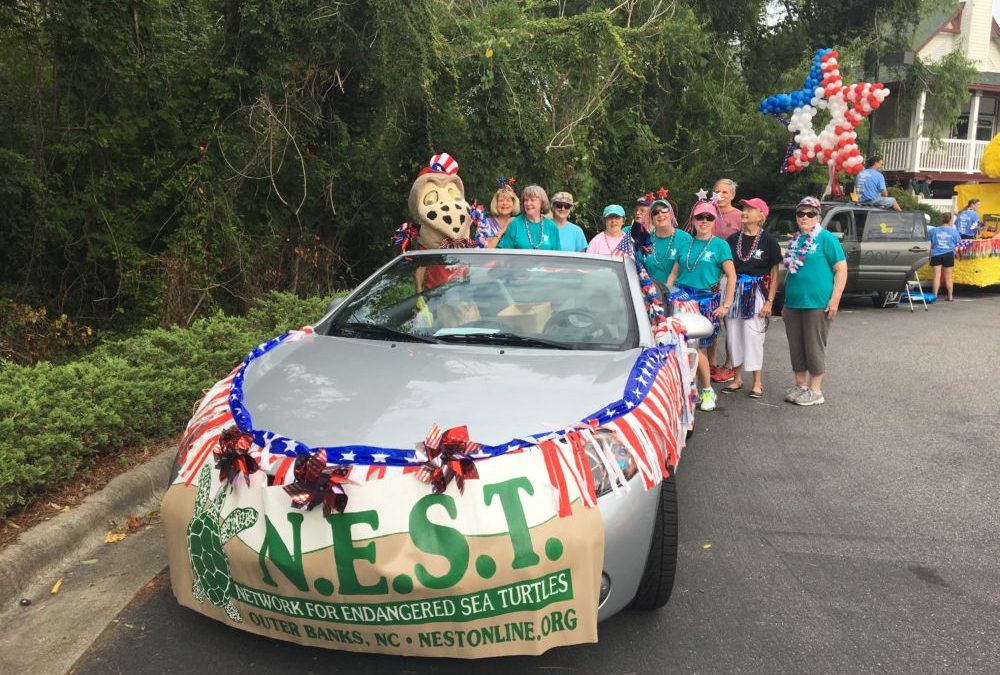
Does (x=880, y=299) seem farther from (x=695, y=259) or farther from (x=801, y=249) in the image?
(x=695, y=259)

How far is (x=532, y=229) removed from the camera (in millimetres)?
7156

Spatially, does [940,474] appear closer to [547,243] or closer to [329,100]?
[547,243]

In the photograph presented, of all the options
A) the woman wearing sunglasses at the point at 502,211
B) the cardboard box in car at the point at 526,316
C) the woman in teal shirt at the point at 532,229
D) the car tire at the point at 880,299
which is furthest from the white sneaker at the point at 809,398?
the car tire at the point at 880,299

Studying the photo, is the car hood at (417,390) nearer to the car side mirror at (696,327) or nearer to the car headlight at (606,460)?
the car headlight at (606,460)

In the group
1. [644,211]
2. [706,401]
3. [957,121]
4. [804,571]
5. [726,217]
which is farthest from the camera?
[957,121]

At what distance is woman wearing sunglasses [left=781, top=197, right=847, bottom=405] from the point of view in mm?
6898

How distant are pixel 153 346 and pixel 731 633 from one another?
163 inches

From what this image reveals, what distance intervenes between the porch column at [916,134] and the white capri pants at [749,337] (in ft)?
67.0

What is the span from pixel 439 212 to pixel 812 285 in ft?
10.5

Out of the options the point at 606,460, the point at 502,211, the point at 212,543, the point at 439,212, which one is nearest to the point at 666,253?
the point at 502,211

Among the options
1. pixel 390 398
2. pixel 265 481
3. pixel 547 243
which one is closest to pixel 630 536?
pixel 390 398

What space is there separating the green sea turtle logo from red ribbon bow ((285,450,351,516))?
21cm

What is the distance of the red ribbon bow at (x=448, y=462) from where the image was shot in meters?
2.67

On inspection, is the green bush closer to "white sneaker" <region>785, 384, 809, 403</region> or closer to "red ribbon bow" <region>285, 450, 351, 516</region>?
"red ribbon bow" <region>285, 450, 351, 516</region>
